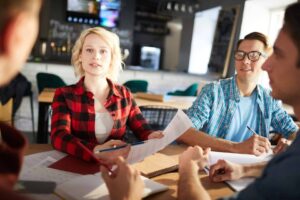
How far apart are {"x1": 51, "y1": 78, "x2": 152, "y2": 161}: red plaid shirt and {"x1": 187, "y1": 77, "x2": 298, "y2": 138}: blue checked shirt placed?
0.36 metres

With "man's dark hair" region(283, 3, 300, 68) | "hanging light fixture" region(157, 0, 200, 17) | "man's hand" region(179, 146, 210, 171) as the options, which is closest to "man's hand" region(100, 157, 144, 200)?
"man's hand" region(179, 146, 210, 171)

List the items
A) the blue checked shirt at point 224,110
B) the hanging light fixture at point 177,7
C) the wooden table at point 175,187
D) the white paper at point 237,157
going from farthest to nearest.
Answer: the hanging light fixture at point 177,7 < the blue checked shirt at point 224,110 < the white paper at point 237,157 < the wooden table at point 175,187

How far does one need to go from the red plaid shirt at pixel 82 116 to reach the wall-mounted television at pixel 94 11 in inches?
204

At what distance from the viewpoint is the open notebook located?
38.7 inches

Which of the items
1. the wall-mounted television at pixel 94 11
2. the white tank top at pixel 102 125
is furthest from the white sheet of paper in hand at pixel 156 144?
the wall-mounted television at pixel 94 11

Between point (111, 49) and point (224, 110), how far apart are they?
794 mm

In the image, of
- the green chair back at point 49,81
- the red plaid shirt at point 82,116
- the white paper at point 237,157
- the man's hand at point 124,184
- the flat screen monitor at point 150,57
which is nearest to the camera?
the man's hand at point 124,184

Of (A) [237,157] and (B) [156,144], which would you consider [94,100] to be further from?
(A) [237,157]

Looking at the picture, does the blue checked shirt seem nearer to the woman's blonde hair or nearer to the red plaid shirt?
the red plaid shirt

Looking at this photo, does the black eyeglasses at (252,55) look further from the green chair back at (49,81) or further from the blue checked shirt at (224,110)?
the green chair back at (49,81)

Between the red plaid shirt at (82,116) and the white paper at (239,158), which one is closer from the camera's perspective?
the white paper at (239,158)

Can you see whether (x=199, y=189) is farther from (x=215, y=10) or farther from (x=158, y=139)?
(x=215, y=10)

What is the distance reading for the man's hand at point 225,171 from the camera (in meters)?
1.21

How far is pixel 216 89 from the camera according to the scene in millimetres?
1926
